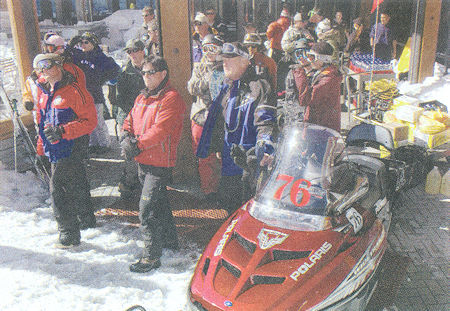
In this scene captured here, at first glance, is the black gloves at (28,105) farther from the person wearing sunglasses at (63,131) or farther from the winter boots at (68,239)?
the winter boots at (68,239)

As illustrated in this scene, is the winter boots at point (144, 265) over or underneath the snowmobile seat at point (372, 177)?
underneath

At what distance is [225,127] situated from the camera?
455 cm

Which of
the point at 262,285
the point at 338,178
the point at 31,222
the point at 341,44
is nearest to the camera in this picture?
the point at 262,285

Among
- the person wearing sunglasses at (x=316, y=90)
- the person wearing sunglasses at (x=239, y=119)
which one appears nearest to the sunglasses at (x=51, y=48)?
the person wearing sunglasses at (x=239, y=119)

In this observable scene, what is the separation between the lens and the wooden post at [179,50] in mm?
5676

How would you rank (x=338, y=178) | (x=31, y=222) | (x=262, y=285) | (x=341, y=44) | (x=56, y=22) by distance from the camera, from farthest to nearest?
(x=56, y=22) < (x=341, y=44) < (x=31, y=222) < (x=338, y=178) < (x=262, y=285)

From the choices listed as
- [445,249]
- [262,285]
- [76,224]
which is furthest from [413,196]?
[76,224]

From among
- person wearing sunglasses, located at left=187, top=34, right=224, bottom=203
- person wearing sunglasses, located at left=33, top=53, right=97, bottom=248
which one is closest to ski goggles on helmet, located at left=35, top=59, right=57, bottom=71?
person wearing sunglasses, located at left=33, top=53, right=97, bottom=248

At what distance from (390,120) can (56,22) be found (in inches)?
872

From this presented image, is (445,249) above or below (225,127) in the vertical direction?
below

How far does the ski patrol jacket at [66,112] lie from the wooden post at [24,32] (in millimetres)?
2746

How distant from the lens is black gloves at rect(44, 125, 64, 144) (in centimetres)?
425

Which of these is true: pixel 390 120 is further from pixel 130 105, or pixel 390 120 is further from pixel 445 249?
pixel 130 105

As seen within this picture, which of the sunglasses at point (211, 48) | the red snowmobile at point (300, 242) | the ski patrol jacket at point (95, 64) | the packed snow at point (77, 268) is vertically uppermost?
the sunglasses at point (211, 48)
